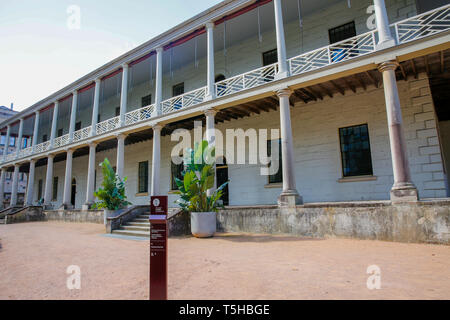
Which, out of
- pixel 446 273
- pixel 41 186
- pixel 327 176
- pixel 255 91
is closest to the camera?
pixel 446 273

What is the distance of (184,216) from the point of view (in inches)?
388

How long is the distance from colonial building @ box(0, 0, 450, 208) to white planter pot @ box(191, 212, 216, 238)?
2.48 metres

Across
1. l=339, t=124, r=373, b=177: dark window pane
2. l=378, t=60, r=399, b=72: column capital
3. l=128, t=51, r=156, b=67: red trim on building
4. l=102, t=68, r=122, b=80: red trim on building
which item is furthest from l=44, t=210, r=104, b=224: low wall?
l=378, t=60, r=399, b=72: column capital

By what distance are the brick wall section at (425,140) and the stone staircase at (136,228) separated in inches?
382

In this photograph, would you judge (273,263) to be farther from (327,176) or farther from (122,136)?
(122,136)

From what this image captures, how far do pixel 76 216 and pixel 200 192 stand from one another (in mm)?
10755

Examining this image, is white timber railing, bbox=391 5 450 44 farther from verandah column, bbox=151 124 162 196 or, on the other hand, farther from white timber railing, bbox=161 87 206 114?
verandah column, bbox=151 124 162 196

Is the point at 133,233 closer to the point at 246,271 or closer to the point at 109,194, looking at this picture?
the point at 109,194

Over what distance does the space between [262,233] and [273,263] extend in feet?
13.0

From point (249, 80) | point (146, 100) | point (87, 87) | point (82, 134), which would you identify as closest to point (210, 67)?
point (249, 80)

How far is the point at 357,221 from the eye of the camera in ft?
23.9

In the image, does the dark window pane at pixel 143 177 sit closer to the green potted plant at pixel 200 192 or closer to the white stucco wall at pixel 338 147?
the white stucco wall at pixel 338 147

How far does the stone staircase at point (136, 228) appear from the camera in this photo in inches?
382

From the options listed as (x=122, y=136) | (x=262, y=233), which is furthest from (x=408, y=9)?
(x=122, y=136)
